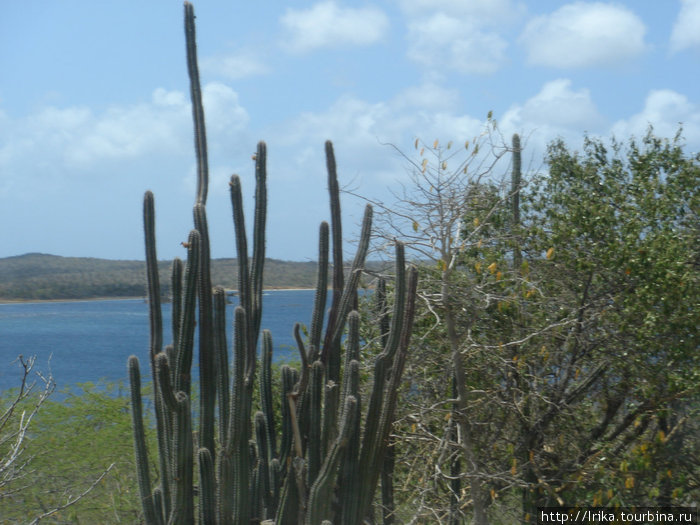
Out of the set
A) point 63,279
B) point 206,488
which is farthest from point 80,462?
Result: point 63,279

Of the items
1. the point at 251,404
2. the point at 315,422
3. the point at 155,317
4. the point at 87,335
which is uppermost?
the point at 155,317

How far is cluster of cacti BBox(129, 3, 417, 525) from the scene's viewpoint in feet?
17.3

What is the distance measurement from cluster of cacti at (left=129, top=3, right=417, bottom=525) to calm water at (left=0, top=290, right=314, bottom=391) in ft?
15.2

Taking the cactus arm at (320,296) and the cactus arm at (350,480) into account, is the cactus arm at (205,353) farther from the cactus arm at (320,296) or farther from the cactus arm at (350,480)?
the cactus arm at (350,480)

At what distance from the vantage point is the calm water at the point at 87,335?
94.5 feet

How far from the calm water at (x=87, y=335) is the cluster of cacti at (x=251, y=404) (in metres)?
4.64

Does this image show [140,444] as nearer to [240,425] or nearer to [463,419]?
[240,425]

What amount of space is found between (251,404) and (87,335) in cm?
4561

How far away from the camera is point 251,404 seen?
5.51m

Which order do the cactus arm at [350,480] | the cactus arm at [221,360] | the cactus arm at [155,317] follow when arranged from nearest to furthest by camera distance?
the cactus arm at [221,360], the cactus arm at [350,480], the cactus arm at [155,317]

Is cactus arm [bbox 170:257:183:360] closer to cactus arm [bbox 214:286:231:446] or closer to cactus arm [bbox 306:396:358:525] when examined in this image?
cactus arm [bbox 214:286:231:446]

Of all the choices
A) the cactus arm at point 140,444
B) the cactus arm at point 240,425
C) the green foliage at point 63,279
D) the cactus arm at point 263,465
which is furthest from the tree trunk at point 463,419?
the green foliage at point 63,279

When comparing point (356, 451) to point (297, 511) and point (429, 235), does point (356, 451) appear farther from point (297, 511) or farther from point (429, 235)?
point (429, 235)

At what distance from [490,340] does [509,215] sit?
4.35 feet
